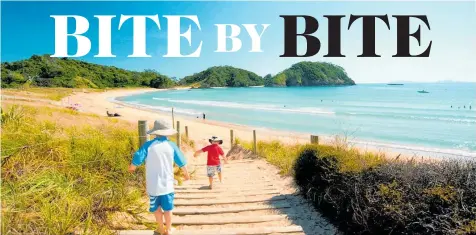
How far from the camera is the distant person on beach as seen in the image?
459 cm

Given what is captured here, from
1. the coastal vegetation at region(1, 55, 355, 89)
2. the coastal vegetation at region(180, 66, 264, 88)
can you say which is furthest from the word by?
the coastal vegetation at region(180, 66, 264, 88)

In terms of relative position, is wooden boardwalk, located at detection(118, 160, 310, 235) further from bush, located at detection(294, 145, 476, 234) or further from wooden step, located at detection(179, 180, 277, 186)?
bush, located at detection(294, 145, 476, 234)

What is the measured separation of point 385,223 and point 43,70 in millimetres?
108223

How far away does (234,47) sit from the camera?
38.3 ft

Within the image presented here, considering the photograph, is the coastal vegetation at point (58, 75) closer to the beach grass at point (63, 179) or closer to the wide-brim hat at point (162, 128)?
the beach grass at point (63, 179)

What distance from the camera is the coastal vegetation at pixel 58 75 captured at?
83.1m

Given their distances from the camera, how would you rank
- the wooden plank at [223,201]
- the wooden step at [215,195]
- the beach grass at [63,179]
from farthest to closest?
the wooden step at [215,195] → the wooden plank at [223,201] → the beach grass at [63,179]

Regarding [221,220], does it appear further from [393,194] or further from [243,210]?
[393,194]

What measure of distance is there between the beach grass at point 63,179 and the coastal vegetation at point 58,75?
232 ft

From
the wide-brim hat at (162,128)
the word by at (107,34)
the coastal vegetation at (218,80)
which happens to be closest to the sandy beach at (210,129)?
the word by at (107,34)

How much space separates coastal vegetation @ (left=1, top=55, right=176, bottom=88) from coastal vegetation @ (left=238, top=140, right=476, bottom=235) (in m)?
74.1

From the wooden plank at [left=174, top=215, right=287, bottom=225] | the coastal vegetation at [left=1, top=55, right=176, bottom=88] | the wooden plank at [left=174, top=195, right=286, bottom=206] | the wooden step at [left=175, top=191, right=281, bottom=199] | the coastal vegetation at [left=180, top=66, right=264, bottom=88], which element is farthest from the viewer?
the coastal vegetation at [left=180, top=66, right=264, bottom=88]

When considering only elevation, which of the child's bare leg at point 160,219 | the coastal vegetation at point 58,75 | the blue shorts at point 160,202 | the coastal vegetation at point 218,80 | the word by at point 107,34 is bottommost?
the child's bare leg at point 160,219

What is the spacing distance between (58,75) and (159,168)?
345 ft
